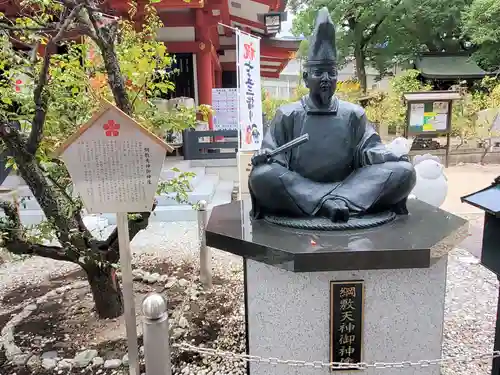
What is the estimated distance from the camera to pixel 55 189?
140 inches

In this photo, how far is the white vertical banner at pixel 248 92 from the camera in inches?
271

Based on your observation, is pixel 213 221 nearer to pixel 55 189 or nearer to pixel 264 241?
pixel 264 241

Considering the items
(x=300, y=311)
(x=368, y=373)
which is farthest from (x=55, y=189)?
(x=368, y=373)

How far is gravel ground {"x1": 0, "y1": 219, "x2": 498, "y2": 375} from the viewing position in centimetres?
330

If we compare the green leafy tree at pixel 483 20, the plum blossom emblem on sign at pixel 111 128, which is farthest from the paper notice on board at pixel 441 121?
the plum blossom emblem on sign at pixel 111 128

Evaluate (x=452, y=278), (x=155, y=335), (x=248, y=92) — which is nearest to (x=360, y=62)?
(x=248, y=92)

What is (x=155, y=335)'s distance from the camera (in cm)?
182

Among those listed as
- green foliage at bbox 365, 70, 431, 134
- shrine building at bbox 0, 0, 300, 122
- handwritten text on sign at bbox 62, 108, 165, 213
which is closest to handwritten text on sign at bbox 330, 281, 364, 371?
handwritten text on sign at bbox 62, 108, 165, 213

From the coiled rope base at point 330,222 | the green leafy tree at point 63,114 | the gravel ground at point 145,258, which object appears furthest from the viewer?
the gravel ground at point 145,258

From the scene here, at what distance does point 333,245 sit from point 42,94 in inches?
86.5

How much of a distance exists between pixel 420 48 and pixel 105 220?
17.3 meters

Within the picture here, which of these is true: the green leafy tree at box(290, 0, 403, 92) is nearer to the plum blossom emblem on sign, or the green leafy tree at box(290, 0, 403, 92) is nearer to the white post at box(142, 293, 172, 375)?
the plum blossom emblem on sign

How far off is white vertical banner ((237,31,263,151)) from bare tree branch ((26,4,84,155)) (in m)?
4.02

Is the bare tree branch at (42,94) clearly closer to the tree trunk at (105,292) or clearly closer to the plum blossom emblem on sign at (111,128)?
the plum blossom emblem on sign at (111,128)
